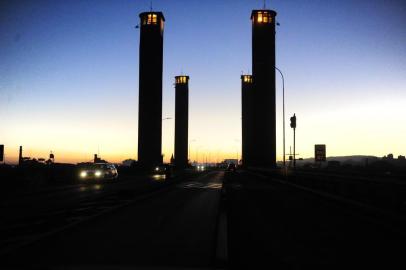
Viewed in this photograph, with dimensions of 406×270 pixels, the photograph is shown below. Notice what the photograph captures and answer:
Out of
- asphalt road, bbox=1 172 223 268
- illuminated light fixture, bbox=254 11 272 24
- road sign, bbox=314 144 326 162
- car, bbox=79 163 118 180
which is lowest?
asphalt road, bbox=1 172 223 268

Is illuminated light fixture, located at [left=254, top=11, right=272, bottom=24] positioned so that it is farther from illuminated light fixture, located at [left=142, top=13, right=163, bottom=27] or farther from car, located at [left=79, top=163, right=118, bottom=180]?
car, located at [left=79, top=163, right=118, bottom=180]

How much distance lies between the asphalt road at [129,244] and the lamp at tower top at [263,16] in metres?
179

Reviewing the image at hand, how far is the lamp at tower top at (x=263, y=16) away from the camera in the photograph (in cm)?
18638

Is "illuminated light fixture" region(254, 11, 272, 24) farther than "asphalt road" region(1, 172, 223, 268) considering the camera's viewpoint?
Yes

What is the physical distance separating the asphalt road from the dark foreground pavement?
2.27 ft

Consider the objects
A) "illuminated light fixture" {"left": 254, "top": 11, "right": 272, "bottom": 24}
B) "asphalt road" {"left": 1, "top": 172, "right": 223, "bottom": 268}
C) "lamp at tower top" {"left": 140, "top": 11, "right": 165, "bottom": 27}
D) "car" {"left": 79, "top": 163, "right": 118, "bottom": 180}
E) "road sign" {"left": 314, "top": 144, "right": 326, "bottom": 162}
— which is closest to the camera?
"asphalt road" {"left": 1, "top": 172, "right": 223, "bottom": 268}

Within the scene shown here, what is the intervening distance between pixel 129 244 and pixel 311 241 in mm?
4028

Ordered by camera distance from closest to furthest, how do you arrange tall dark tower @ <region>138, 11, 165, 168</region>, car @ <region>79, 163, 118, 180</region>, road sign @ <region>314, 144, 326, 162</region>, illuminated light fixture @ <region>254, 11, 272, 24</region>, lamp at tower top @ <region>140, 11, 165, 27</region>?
1. road sign @ <region>314, 144, 326, 162</region>
2. car @ <region>79, 163, 118, 180</region>
3. tall dark tower @ <region>138, 11, 165, 168</region>
4. illuminated light fixture @ <region>254, 11, 272, 24</region>
5. lamp at tower top @ <region>140, 11, 165, 27</region>

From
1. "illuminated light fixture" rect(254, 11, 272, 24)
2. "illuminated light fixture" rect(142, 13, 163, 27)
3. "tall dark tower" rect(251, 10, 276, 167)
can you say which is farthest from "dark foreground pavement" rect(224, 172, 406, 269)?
"illuminated light fixture" rect(142, 13, 163, 27)

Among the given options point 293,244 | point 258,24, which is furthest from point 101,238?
point 258,24

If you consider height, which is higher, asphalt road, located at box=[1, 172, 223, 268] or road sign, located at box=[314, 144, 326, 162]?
road sign, located at box=[314, 144, 326, 162]

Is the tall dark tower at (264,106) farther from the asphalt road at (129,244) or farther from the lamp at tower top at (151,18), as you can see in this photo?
the asphalt road at (129,244)

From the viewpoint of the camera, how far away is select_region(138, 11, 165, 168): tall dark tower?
172 metres

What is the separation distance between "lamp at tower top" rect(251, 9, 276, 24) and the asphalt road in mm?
178663
